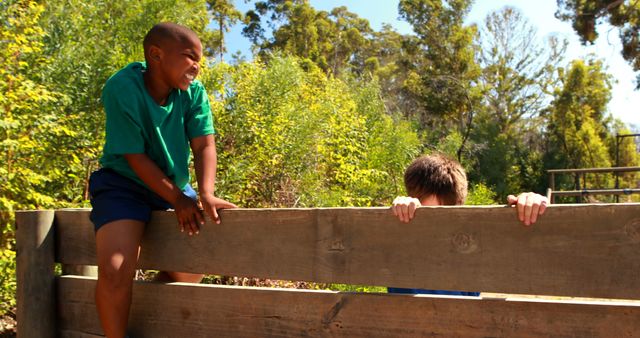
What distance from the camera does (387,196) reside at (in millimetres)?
10922

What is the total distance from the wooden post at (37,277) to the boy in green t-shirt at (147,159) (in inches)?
12.1

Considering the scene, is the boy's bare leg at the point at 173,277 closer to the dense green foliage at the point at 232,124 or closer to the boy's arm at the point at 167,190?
the boy's arm at the point at 167,190

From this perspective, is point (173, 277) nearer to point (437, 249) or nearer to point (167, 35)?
point (167, 35)

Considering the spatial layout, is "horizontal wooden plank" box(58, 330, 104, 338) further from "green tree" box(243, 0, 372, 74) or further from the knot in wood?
"green tree" box(243, 0, 372, 74)

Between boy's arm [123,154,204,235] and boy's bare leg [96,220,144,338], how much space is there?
141 millimetres

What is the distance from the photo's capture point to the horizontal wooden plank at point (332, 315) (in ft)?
4.88

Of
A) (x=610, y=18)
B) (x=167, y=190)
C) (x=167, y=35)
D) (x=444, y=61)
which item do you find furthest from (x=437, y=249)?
(x=444, y=61)

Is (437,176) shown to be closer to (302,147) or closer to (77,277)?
(77,277)

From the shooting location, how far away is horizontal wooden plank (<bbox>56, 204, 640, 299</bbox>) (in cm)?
143

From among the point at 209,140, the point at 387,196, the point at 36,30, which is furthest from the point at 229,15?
the point at 209,140

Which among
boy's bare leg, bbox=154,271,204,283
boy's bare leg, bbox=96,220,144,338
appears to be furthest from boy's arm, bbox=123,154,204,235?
boy's bare leg, bbox=154,271,204,283

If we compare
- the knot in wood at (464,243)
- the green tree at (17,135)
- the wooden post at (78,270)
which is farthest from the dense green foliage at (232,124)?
the knot in wood at (464,243)

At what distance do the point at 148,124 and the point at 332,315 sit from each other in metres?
0.94

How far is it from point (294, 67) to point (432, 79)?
20982 millimetres
